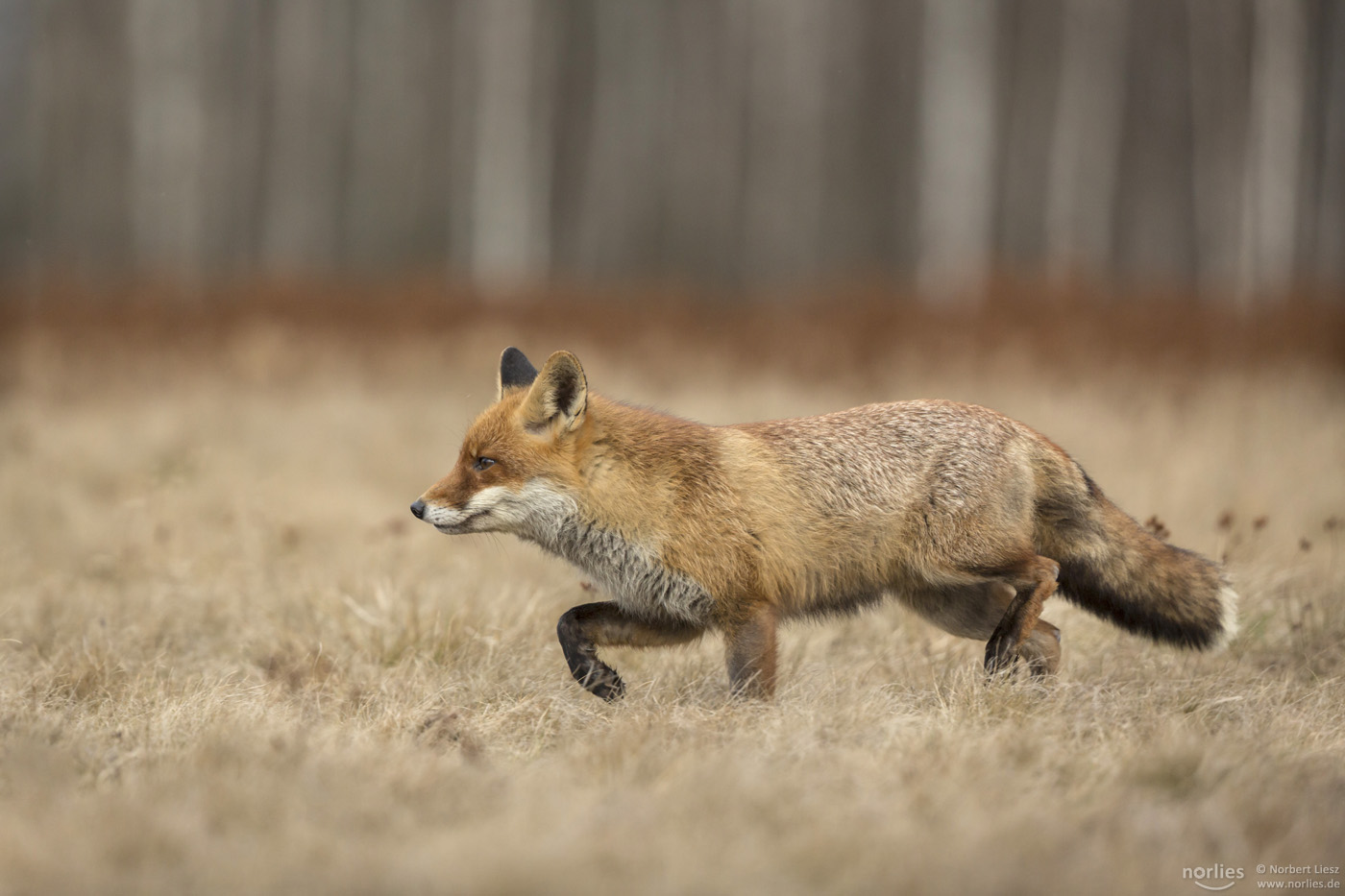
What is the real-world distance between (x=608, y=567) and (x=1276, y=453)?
6.84m

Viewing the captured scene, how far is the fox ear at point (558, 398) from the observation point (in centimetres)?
446

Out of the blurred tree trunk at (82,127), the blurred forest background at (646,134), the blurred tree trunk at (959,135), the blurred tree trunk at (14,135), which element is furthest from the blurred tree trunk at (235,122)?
the blurred tree trunk at (959,135)

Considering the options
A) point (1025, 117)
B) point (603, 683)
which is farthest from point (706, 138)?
point (603, 683)

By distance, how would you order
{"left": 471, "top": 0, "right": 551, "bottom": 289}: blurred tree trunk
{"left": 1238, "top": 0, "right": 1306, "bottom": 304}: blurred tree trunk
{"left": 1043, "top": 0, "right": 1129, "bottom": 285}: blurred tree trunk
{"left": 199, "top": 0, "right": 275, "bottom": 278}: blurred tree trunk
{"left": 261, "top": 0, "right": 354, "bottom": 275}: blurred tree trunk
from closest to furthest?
{"left": 471, "top": 0, "right": 551, "bottom": 289}: blurred tree trunk
{"left": 1238, "top": 0, "right": 1306, "bottom": 304}: blurred tree trunk
{"left": 1043, "top": 0, "right": 1129, "bottom": 285}: blurred tree trunk
{"left": 199, "top": 0, "right": 275, "bottom": 278}: blurred tree trunk
{"left": 261, "top": 0, "right": 354, "bottom": 275}: blurred tree trunk

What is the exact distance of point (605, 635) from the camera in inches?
182

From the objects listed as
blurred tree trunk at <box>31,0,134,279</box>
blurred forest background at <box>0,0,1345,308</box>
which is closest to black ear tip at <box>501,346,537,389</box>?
blurred forest background at <box>0,0,1345,308</box>

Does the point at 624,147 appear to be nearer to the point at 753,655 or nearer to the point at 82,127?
the point at 82,127

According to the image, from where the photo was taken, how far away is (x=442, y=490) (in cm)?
445

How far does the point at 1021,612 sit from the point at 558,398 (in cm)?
197

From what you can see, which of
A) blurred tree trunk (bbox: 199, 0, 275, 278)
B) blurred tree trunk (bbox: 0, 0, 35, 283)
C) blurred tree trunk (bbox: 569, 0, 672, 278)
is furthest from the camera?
blurred tree trunk (bbox: 0, 0, 35, 283)

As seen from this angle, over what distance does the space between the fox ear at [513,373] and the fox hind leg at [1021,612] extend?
216 cm

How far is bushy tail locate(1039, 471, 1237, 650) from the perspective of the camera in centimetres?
461

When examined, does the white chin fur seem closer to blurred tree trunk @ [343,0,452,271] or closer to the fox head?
the fox head

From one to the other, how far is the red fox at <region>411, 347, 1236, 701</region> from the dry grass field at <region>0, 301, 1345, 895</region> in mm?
314
